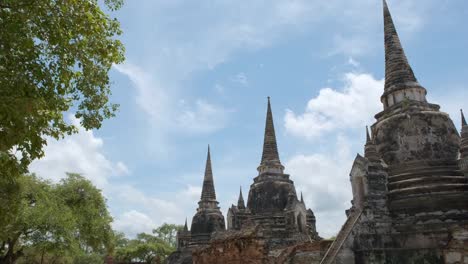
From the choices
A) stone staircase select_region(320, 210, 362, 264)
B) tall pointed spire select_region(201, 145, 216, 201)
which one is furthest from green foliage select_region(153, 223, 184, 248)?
stone staircase select_region(320, 210, 362, 264)

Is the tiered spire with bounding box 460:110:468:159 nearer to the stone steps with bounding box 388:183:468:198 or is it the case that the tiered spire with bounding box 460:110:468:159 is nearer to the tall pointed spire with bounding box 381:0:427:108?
the stone steps with bounding box 388:183:468:198

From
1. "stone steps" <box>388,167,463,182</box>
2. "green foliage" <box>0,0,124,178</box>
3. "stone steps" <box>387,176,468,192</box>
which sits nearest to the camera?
"green foliage" <box>0,0,124,178</box>

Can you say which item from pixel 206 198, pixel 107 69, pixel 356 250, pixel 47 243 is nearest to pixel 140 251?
pixel 206 198

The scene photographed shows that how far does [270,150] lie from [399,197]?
1606cm

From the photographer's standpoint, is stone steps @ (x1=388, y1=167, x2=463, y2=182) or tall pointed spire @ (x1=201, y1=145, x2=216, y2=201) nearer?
stone steps @ (x1=388, y1=167, x2=463, y2=182)

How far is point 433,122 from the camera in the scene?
1803cm

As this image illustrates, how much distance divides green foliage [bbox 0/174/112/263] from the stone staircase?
38.4 feet

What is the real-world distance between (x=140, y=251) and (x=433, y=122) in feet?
135

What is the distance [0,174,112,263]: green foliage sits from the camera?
20703 millimetres

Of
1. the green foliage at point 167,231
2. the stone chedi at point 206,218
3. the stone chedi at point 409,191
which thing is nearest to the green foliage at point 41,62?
the stone chedi at point 409,191

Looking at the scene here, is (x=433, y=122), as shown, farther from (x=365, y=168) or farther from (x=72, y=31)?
(x=72, y=31)

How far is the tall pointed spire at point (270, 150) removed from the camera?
31484 mm

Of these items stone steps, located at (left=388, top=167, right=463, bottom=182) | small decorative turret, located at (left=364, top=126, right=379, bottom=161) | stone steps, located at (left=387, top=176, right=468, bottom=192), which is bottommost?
stone steps, located at (left=387, top=176, right=468, bottom=192)

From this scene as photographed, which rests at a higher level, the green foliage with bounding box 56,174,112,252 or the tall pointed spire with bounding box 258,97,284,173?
the tall pointed spire with bounding box 258,97,284,173
